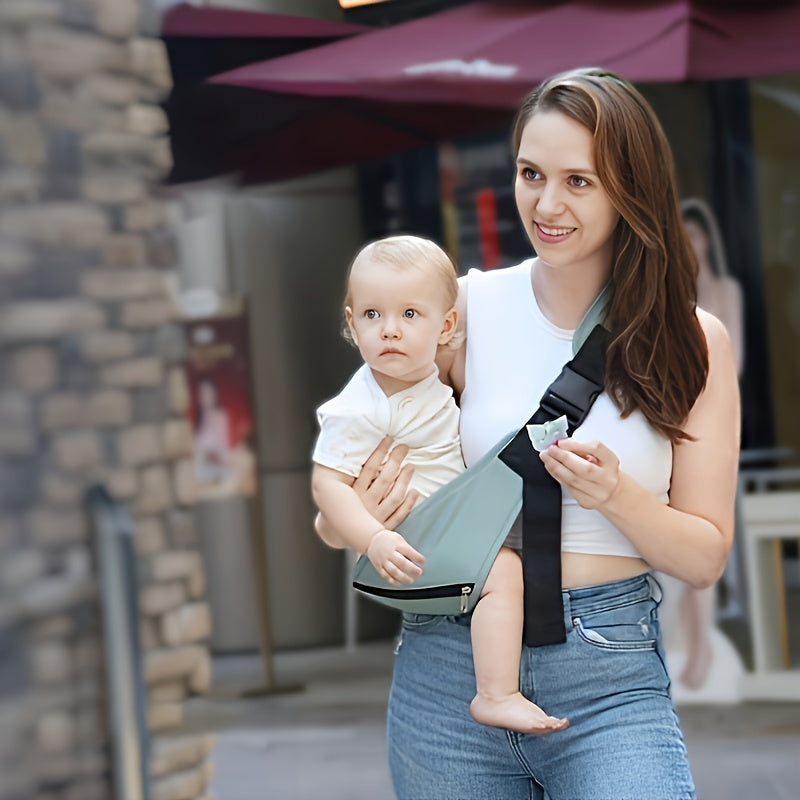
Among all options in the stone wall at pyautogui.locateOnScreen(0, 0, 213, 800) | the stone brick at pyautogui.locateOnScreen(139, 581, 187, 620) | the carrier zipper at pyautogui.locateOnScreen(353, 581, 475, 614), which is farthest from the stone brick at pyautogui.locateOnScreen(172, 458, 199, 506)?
the carrier zipper at pyautogui.locateOnScreen(353, 581, 475, 614)

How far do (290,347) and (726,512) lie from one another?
12.5 ft

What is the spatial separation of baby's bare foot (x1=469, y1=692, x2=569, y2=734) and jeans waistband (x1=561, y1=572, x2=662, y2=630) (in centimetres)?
11

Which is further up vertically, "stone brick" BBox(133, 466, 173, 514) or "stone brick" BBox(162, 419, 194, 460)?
"stone brick" BBox(162, 419, 194, 460)

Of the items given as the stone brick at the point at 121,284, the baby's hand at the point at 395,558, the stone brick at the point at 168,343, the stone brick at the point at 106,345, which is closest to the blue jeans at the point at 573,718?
the baby's hand at the point at 395,558

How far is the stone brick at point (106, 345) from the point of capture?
2.73 meters

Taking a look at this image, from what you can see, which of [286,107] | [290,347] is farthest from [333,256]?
[286,107]

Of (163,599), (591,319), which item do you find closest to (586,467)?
(591,319)

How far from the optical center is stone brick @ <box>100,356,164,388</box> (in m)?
2.87

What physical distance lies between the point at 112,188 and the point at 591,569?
5.79ft

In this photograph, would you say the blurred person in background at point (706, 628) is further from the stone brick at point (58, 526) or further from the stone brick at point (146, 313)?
the stone brick at point (58, 526)

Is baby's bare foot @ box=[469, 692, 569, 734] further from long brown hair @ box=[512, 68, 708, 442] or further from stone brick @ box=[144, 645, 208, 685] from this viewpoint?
stone brick @ box=[144, 645, 208, 685]

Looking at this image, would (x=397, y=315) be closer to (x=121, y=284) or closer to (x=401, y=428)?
(x=401, y=428)

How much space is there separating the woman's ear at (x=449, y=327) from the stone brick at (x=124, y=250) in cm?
143

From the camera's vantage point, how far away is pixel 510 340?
5.66ft
